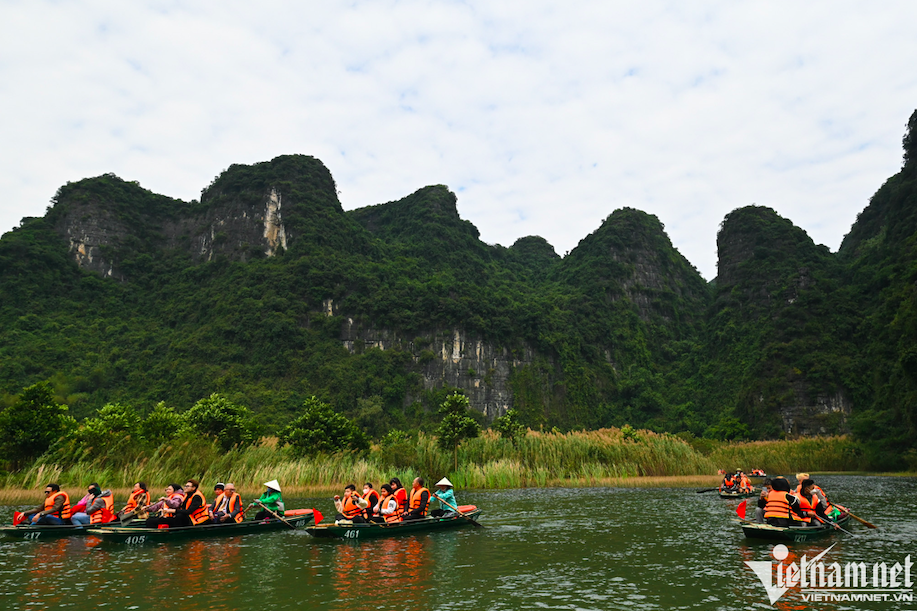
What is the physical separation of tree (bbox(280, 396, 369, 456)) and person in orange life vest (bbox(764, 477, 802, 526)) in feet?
57.2

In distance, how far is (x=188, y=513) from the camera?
1301cm

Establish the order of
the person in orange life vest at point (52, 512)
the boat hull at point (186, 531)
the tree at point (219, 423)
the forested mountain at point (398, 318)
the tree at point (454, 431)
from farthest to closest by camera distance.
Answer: the forested mountain at point (398, 318) < the tree at point (454, 431) < the tree at point (219, 423) < the person in orange life vest at point (52, 512) < the boat hull at point (186, 531)

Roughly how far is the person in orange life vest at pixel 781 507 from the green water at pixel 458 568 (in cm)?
53

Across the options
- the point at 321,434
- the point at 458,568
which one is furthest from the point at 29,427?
the point at 458,568

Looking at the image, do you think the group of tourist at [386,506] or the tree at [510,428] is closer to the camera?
the group of tourist at [386,506]

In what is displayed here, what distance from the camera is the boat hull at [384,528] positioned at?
12.6 metres

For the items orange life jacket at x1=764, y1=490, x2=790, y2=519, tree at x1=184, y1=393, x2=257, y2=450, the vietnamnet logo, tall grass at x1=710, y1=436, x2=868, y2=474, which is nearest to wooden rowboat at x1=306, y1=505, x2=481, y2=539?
orange life jacket at x1=764, y1=490, x2=790, y2=519

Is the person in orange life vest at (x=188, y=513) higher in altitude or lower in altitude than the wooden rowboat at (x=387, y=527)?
higher

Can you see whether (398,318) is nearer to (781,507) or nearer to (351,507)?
(351,507)

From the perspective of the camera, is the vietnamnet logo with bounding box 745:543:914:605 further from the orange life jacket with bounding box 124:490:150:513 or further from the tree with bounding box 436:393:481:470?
the tree with bounding box 436:393:481:470

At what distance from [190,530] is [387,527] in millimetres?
4303

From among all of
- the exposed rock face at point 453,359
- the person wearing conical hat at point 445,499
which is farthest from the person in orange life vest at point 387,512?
the exposed rock face at point 453,359

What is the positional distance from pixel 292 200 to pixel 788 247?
81771 mm

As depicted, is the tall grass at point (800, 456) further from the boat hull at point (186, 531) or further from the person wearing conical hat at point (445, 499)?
the boat hull at point (186, 531)
